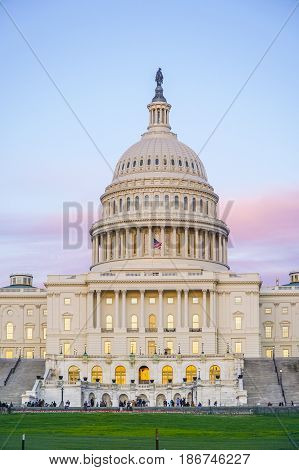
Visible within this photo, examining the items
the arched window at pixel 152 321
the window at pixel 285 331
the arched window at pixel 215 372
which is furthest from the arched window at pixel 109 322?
the window at pixel 285 331

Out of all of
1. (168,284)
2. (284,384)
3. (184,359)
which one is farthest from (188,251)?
(284,384)

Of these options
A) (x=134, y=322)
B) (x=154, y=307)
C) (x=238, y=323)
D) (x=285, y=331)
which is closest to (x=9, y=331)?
(x=134, y=322)

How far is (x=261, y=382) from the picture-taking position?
11831 cm

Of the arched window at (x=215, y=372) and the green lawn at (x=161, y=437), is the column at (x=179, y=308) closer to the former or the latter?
the arched window at (x=215, y=372)

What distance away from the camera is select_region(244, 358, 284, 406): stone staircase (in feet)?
364

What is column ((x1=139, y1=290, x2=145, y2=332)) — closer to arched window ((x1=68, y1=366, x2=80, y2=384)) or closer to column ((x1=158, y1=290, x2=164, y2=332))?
column ((x1=158, y1=290, x2=164, y2=332))

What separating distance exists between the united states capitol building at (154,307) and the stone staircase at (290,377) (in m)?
1.59

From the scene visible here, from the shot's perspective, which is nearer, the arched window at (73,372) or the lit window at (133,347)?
the arched window at (73,372)

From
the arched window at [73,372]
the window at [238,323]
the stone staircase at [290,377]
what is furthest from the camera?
the window at [238,323]

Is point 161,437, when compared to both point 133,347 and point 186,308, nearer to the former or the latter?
point 133,347

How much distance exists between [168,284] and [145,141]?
3758cm

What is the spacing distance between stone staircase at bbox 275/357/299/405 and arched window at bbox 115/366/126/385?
19776mm

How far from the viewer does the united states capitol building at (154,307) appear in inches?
4960
